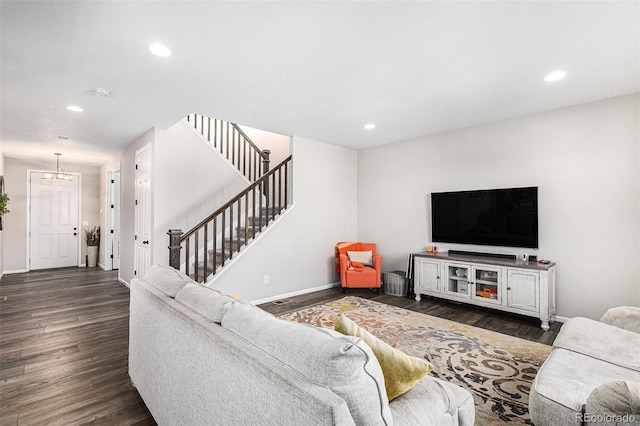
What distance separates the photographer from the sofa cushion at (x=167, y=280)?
195cm

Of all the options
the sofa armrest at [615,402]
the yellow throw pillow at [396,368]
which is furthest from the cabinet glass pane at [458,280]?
the yellow throw pillow at [396,368]

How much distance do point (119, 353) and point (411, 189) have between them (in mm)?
4504

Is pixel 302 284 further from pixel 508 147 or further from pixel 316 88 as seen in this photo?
pixel 508 147

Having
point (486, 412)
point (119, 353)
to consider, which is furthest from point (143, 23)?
point (486, 412)

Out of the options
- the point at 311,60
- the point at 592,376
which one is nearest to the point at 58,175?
the point at 311,60

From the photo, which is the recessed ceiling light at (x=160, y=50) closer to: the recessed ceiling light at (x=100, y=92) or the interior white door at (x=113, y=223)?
the recessed ceiling light at (x=100, y=92)

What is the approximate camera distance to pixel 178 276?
2.09 m

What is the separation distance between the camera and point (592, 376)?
A: 171 centimetres

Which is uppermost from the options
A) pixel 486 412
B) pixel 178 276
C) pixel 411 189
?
pixel 411 189

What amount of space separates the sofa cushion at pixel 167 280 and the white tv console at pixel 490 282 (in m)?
3.57

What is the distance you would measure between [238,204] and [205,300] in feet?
9.51

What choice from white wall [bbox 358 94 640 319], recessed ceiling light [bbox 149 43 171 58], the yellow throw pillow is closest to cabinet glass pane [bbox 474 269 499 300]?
white wall [bbox 358 94 640 319]

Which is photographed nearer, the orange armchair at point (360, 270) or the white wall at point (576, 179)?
the white wall at point (576, 179)

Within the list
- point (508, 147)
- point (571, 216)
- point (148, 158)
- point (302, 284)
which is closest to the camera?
point (571, 216)
